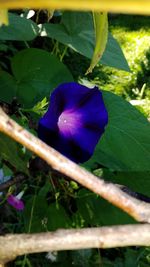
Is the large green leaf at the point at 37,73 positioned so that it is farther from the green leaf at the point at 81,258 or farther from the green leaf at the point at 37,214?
the green leaf at the point at 81,258

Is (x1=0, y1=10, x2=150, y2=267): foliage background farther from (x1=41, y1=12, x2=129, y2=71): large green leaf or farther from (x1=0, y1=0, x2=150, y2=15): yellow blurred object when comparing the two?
(x1=0, y1=0, x2=150, y2=15): yellow blurred object

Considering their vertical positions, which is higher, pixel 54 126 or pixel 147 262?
pixel 54 126

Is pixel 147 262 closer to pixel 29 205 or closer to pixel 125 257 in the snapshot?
pixel 125 257

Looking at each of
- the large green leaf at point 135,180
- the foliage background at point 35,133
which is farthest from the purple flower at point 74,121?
the large green leaf at point 135,180

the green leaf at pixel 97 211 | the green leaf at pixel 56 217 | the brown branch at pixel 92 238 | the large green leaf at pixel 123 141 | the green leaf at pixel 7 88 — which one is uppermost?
the brown branch at pixel 92 238

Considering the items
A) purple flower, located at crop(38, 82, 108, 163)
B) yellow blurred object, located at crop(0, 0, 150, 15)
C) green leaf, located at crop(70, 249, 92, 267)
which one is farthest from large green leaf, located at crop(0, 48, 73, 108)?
yellow blurred object, located at crop(0, 0, 150, 15)

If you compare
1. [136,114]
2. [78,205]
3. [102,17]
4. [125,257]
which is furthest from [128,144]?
[125,257]
